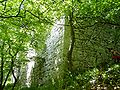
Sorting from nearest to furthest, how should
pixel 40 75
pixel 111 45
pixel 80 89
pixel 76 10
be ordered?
pixel 80 89 < pixel 76 10 < pixel 111 45 < pixel 40 75

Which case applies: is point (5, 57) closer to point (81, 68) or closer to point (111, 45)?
point (81, 68)

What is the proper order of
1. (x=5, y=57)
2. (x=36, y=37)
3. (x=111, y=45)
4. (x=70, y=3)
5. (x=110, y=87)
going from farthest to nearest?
(x=36, y=37) → (x=5, y=57) → (x=111, y=45) → (x=70, y=3) → (x=110, y=87)

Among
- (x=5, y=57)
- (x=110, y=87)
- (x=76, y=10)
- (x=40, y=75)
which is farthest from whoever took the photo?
(x=40, y=75)

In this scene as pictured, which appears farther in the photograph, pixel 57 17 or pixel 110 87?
pixel 57 17

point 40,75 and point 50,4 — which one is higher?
point 50,4

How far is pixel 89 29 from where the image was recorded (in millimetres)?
10125

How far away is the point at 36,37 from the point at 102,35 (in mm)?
3585

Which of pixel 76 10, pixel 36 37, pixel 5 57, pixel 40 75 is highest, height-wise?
pixel 76 10

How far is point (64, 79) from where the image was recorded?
8.75m

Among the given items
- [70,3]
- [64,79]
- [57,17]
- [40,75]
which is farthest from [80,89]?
[40,75]

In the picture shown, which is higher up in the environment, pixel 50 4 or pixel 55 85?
pixel 50 4

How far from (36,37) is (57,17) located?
2497 millimetres

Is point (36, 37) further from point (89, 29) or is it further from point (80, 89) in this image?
point (80, 89)

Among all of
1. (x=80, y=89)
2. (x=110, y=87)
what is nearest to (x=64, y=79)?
(x=80, y=89)
